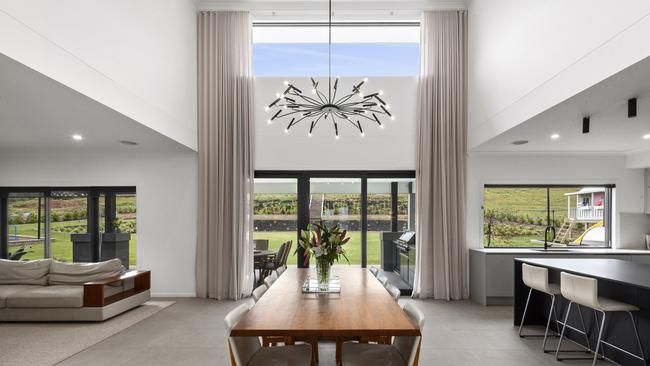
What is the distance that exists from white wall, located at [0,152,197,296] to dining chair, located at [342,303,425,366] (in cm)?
434

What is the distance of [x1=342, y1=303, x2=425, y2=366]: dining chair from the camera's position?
2.40 m

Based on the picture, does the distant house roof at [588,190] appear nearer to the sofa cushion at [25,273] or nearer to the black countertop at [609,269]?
the black countertop at [609,269]

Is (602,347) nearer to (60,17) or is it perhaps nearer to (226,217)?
(226,217)

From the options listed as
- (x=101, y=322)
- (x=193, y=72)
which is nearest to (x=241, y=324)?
(x=101, y=322)

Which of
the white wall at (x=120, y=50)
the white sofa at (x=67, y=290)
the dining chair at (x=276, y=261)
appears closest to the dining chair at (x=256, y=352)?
the white wall at (x=120, y=50)

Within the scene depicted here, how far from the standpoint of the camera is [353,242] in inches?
255

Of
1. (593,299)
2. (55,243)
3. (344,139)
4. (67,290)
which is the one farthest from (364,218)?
(55,243)

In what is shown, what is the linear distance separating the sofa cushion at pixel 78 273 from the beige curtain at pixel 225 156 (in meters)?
1.36

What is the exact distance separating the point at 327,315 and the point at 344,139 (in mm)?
4168

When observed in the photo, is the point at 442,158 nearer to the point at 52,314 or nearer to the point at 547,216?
the point at 547,216

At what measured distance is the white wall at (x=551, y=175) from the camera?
20.1 feet

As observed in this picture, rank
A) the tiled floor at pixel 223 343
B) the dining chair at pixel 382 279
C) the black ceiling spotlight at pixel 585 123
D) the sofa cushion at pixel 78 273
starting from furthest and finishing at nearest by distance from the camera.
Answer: the sofa cushion at pixel 78 273, the black ceiling spotlight at pixel 585 123, the dining chair at pixel 382 279, the tiled floor at pixel 223 343

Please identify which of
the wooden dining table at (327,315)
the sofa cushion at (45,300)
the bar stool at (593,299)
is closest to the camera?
the wooden dining table at (327,315)

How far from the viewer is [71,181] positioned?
6449mm
